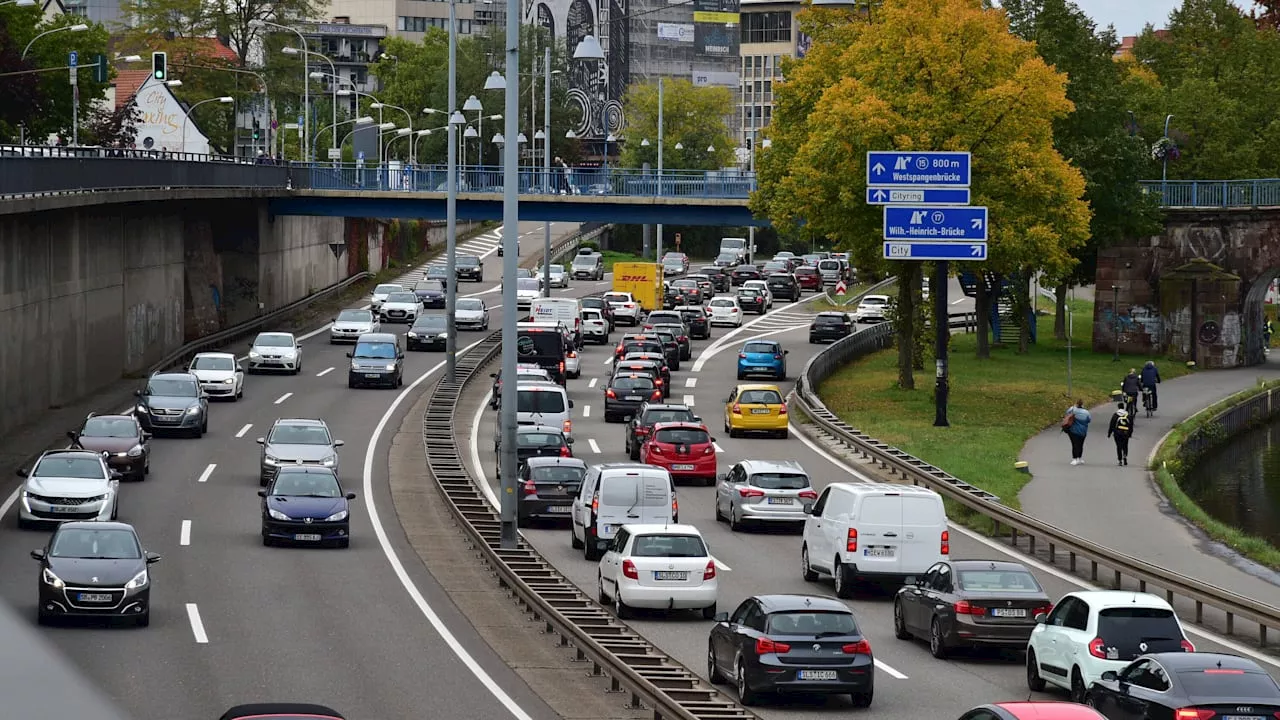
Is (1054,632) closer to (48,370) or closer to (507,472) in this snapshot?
(507,472)

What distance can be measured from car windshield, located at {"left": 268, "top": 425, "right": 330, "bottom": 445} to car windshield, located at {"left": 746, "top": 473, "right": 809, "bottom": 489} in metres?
10.3

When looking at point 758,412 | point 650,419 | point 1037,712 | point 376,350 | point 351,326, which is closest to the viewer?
point 1037,712

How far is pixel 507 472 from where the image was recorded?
29.3 meters

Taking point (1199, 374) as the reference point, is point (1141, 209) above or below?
above

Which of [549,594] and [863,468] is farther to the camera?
[863,468]

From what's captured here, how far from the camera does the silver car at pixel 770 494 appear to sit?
1310 inches

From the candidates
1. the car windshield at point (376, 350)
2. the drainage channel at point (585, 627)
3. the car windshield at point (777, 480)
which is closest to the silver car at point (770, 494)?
the car windshield at point (777, 480)

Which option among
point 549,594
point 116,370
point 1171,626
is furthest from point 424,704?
point 116,370

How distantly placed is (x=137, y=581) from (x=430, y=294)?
210 ft

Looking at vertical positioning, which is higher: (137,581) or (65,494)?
(137,581)

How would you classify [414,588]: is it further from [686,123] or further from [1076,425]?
[686,123]

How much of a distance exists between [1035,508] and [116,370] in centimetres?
3055

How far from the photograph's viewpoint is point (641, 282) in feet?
286

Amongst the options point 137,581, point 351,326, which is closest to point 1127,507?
point 137,581
